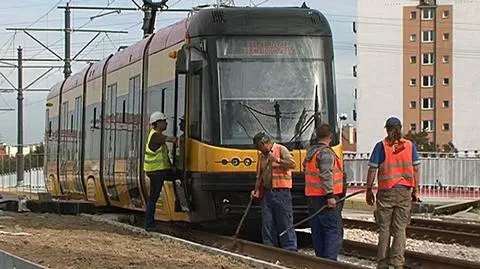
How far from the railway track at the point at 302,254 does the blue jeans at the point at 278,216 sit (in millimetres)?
294

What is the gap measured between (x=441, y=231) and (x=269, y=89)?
455cm

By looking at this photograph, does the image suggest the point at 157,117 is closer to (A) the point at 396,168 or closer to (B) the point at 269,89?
(B) the point at 269,89

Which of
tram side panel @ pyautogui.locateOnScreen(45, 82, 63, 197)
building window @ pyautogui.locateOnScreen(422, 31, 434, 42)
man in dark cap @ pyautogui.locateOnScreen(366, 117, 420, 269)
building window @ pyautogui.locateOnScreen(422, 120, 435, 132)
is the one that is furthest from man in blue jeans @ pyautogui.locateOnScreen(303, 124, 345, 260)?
building window @ pyautogui.locateOnScreen(422, 31, 434, 42)

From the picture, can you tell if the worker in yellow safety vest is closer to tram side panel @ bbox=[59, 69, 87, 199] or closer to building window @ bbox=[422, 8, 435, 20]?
tram side panel @ bbox=[59, 69, 87, 199]

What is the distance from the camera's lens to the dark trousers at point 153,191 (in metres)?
15.4

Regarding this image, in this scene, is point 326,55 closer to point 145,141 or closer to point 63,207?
point 145,141

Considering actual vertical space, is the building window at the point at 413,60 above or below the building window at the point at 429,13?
below

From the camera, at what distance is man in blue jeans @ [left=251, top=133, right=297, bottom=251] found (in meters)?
13.1

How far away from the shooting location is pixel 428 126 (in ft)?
297

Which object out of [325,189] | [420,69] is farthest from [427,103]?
[325,189]

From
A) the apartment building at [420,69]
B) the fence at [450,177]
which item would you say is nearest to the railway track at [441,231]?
the fence at [450,177]

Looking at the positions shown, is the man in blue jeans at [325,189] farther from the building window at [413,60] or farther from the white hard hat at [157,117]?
the building window at [413,60]

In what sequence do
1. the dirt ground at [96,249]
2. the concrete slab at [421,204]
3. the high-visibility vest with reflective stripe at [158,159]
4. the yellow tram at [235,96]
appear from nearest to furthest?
the dirt ground at [96,249] < the yellow tram at [235,96] < the high-visibility vest with reflective stripe at [158,159] < the concrete slab at [421,204]

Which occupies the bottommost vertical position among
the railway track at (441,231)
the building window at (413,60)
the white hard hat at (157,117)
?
the railway track at (441,231)
